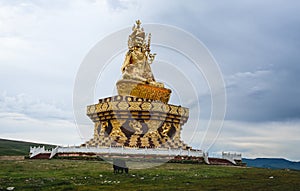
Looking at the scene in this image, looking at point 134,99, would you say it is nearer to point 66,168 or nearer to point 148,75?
point 148,75

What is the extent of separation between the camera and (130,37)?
145ft

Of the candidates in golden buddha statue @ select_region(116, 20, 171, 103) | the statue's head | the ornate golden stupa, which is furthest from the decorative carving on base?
the statue's head

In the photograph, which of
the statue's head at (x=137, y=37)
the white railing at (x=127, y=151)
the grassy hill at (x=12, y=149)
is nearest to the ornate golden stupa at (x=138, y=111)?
the statue's head at (x=137, y=37)

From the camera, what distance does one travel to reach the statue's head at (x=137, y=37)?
4391 cm

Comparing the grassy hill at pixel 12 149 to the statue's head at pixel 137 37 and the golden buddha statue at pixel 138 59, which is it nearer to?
the golden buddha statue at pixel 138 59

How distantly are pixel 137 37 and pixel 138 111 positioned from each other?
9.95m

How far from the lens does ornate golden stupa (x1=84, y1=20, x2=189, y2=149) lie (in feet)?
126

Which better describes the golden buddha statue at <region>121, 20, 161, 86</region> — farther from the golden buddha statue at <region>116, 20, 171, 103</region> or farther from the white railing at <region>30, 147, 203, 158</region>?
the white railing at <region>30, 147, 203, 158</region>

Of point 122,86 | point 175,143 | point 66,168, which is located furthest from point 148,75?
point 66,168

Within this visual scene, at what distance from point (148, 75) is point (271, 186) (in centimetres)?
2829

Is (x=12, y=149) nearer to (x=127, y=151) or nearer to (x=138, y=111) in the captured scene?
(x=138, y=111)

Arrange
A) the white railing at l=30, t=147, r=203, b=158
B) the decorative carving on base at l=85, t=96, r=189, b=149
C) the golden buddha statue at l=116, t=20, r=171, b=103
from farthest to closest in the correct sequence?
1. the golden buddha statue at l=116, t=20, r=171, b=103
2. the decorative carving on base at l=85, t=96, r=189, b=149
3. the white railing at l=30, t=147, r=203, b=158

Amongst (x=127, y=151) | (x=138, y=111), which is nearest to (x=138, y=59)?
(x=138, y=111)

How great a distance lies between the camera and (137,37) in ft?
144
